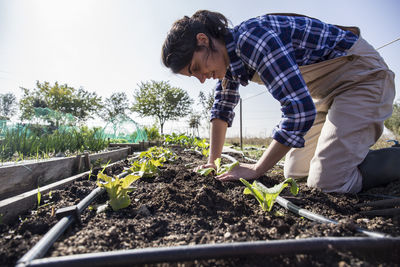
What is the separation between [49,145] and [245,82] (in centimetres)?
317

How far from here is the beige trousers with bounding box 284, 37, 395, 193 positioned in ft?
5.42

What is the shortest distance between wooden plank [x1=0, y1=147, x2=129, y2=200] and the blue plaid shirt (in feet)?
5.68

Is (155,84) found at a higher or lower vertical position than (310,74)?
higher

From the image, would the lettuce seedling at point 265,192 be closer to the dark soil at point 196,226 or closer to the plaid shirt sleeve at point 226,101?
the dark soil at point 196,226

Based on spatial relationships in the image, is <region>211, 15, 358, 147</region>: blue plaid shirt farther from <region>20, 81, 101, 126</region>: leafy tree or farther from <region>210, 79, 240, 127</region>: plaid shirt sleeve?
<region>20, 81, 101, 126</region>: leafy tree

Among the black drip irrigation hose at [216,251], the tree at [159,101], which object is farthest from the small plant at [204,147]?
the tree at [159,101]

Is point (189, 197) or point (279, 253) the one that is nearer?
point (279, 253)

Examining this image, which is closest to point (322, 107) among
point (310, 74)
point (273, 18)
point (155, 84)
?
point (310, 74)

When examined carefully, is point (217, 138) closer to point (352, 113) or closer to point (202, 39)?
point (202, 39)

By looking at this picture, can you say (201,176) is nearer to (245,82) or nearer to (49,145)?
(245,82)

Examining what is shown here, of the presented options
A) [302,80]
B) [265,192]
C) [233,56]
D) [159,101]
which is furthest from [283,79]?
[159,101]

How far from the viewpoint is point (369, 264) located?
0.66m

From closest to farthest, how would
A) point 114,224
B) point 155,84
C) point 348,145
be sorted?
1. point 114,224
2. point 348,145
3. point 155,84

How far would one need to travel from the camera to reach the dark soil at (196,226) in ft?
2.33
